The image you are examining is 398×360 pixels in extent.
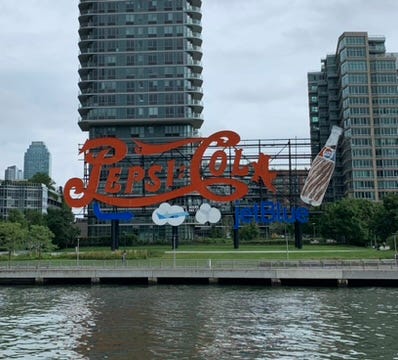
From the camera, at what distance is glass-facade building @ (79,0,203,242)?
5886 inches

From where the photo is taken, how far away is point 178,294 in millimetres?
52156

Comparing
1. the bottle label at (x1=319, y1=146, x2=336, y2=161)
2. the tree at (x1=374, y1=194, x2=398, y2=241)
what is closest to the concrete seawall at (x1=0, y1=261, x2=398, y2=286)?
the bottle label at (x1=319, y1=146, x2=336, y2=161)

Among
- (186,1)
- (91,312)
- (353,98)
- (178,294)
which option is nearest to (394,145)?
(353,98)

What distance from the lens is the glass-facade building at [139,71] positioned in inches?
5886

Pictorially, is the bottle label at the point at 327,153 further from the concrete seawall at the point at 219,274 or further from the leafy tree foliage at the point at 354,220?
the concrete seawall at the point at 219,274

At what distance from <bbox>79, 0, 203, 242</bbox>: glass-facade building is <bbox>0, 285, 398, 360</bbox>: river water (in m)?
100

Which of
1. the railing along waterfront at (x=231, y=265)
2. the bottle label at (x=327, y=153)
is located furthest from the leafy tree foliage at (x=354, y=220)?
the railing along waterfront at (x=231, y=265)

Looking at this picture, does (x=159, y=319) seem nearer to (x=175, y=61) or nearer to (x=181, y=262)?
(x=181, y=262)

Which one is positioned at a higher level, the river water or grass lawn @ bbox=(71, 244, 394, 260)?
grass lawn @ bbox=(71, 244, 394, 260)

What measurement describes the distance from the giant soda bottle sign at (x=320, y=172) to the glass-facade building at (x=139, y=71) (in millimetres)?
63153

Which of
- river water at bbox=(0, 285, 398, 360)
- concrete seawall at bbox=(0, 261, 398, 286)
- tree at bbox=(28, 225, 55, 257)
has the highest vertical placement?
tree at bbox=(28, 225, 55, 257)

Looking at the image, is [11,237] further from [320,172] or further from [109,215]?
[320,172]

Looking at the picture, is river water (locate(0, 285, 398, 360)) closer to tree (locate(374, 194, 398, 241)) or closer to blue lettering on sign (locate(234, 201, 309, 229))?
blue lettering on sign (locate(234, 201, 309, 229))

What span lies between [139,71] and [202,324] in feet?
407
